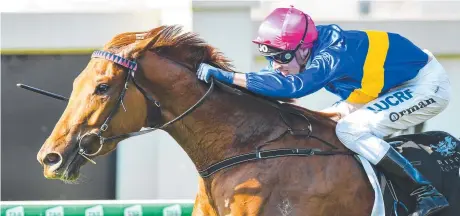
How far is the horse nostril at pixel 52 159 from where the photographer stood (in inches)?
195

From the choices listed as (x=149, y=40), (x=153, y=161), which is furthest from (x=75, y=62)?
(x=149, y=40)

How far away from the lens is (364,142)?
5219 millimetres

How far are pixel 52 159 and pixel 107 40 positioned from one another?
16.1 feet

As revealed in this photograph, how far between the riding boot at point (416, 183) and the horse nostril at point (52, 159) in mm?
1681

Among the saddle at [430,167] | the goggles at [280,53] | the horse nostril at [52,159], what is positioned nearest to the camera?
the horse nostril at [52,159]

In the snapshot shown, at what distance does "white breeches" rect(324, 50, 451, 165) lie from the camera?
522 centimetres

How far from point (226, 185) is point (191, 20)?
442cm

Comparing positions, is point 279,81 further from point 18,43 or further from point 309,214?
point 18,43

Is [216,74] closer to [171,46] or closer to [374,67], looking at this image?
[171,46]

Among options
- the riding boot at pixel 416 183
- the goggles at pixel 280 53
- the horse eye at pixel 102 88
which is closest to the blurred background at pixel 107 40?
the goggles at pixel 280 53

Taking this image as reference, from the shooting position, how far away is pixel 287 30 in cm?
534

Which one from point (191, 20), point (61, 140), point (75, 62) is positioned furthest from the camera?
point (75, 62)

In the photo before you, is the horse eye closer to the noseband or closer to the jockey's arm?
the noseband

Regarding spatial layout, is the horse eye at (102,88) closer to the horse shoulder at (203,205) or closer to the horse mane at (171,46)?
the horse mane at (171,46)
